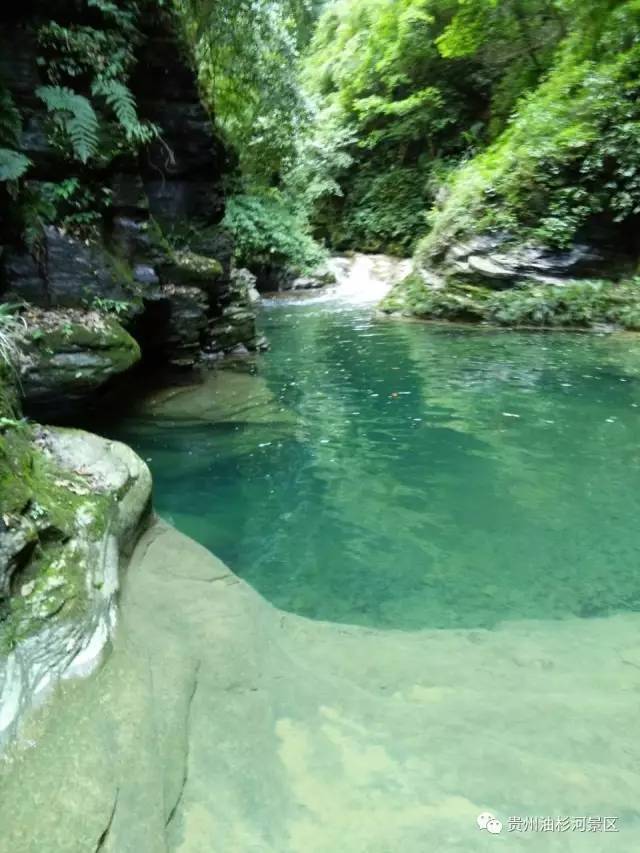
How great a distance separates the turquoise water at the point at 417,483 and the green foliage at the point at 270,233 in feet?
29.8

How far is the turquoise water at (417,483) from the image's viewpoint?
14.0ft

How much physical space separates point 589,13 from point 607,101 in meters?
2.73

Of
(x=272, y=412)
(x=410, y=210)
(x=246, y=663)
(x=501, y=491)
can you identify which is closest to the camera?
(x=246, y=663)

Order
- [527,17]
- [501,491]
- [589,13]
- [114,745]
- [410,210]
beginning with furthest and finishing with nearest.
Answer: [410,210]
[527,17]
[589,13]
[501,491]
[114,745]

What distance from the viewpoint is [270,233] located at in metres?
19.0

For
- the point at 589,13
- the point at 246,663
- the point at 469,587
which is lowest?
the point at 469,587

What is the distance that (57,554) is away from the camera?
2959mm

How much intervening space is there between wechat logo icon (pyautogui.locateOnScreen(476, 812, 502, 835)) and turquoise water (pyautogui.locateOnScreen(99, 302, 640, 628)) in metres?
1.87

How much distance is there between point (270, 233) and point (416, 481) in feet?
Result: 48.4

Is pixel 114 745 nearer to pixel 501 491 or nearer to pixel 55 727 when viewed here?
pixel 55 727

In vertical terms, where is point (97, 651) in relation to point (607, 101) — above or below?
below

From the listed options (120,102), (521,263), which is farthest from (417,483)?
(521,263)

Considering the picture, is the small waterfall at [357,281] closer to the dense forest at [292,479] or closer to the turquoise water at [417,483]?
the dense forest at [292,479]

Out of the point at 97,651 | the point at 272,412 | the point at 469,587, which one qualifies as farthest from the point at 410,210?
the point at 97,651
